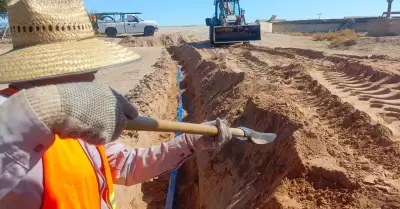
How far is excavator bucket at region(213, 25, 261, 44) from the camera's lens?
18859mm

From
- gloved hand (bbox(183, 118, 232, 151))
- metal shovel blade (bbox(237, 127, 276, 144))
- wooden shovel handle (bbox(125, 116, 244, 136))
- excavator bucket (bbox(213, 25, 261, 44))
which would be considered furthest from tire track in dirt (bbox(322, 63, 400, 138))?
excavator bucket (bbox(213, 25, 261, 44))

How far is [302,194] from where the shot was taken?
3.14 metres

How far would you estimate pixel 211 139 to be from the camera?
2.42 metres

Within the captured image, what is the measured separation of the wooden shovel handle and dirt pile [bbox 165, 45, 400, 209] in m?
1.04

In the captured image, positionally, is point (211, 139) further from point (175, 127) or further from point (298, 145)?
point (298, 145)

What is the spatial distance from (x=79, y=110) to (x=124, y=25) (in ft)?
A: 98.1

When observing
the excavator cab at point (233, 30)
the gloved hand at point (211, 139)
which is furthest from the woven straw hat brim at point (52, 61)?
the excavator cab at point (233, 30)

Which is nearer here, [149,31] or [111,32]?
[111,32]

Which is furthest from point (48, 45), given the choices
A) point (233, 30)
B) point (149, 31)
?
point (149, 31)

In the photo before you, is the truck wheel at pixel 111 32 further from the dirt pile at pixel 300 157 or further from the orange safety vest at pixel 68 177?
the orange safety vest at pixel 68 177

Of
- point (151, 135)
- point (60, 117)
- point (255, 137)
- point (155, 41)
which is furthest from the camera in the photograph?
point (155, 41)

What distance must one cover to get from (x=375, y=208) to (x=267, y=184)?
3.53 ft

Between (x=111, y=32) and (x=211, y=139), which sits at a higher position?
(x=211, y=139)

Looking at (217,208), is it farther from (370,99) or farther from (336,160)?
(370,99)
